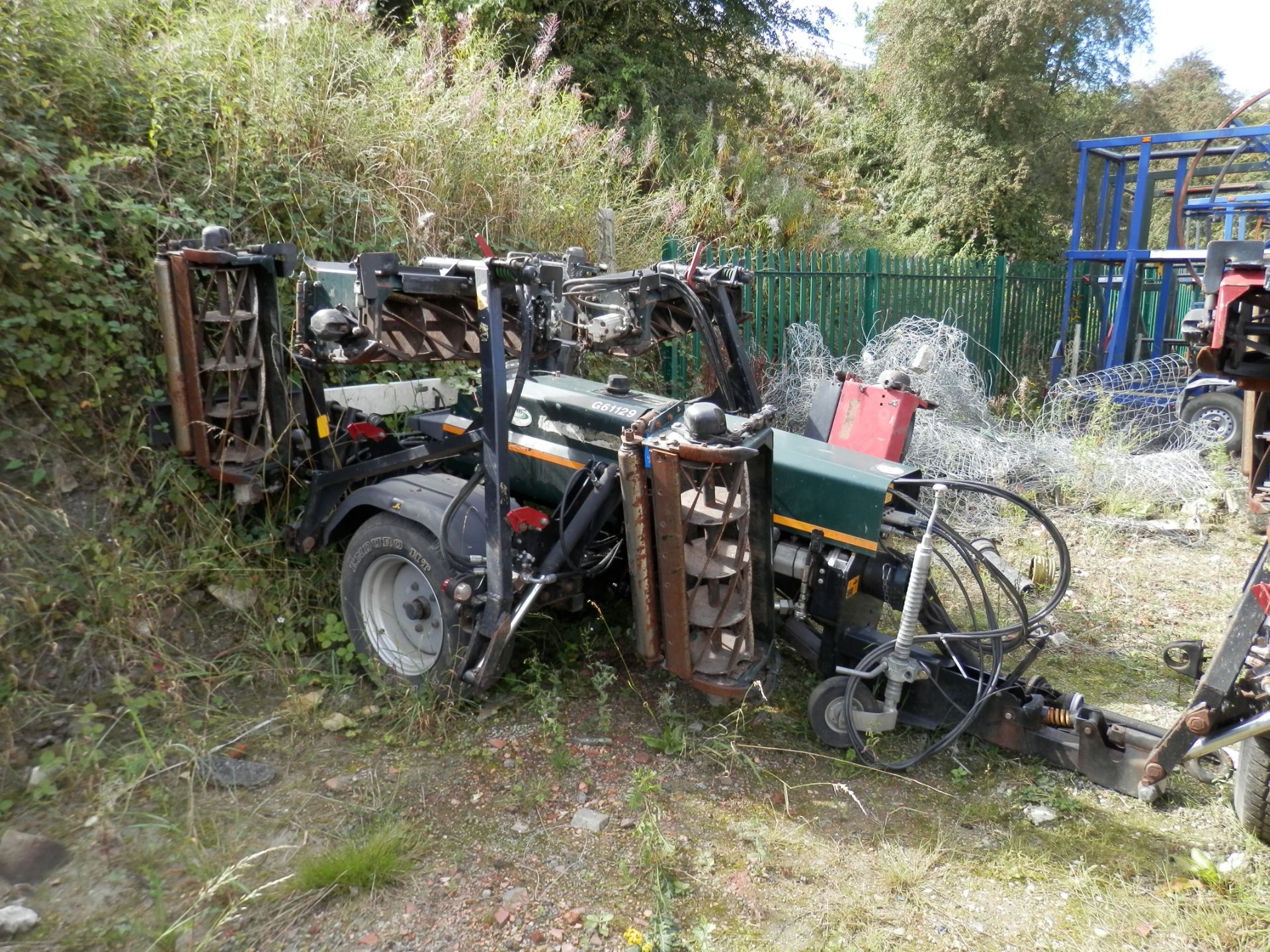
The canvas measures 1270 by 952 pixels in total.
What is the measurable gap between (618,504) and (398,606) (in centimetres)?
116

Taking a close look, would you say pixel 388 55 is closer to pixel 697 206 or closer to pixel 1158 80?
pixel 697 206

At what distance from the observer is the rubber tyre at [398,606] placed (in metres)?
3.57

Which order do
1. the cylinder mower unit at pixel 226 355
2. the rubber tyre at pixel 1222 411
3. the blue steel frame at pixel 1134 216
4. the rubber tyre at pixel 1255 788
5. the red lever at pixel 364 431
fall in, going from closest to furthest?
the rubber tyre at pixel 1255 788
the cylinder mower unit at pixel 226 355
the red lever at pixel 364 431
the rubber tyre at pixel 1222 411
the blue steel frame at pixel 1134 216

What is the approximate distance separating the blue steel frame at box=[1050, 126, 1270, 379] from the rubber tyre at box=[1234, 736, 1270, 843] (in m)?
8.25

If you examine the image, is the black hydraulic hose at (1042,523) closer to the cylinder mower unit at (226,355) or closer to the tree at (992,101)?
the cylinder mower unit at (226,355)

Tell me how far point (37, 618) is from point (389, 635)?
139 cm

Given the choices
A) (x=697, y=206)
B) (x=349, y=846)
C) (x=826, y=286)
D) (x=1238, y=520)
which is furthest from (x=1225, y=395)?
(x=349, y=846)

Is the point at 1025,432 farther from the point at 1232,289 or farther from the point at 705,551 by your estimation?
the point at 705,551

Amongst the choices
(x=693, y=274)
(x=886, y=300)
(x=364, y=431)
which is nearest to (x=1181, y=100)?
(x=886, y=300)

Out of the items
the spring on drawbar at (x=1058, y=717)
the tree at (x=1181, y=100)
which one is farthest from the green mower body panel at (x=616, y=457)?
the tree at (x=1181, y=100)

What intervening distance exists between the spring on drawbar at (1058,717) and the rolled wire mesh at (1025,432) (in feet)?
9.73

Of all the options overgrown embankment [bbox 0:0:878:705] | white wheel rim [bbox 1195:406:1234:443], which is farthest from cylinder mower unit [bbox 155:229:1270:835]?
white wheel rim [bbox 1195:406:1234:443]

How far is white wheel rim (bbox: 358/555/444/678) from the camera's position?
3799mm

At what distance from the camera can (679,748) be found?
3.56 m
